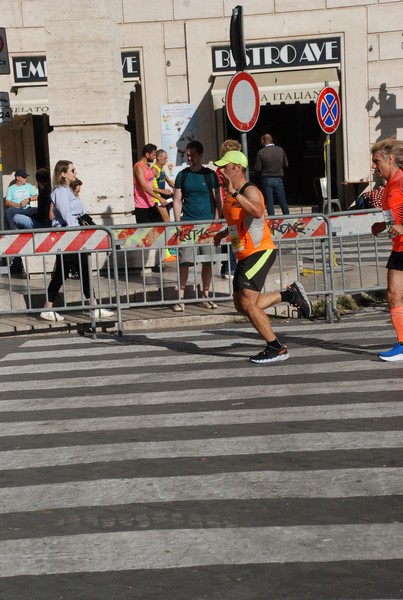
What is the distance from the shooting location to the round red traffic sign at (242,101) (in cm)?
1424

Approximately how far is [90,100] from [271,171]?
17.2 ft

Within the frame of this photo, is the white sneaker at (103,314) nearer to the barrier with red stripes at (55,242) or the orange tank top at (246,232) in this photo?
the barrier with red stripes at (55,242)

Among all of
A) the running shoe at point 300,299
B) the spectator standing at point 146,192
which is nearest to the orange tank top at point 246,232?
the running shoe at point 300,299

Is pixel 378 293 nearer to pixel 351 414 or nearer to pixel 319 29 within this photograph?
pixel 351 414

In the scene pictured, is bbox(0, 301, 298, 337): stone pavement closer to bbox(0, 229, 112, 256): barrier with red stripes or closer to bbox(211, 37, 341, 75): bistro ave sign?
bbox(0, 229, 112, 256): barrier with red stripes

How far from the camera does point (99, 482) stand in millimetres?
6332

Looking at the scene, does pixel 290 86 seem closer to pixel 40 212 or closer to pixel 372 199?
pixel 372 199

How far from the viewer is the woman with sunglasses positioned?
40.3ft

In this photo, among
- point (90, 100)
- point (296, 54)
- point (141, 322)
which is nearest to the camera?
point (141, 322)

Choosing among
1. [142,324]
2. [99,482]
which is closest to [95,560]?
[99,482]

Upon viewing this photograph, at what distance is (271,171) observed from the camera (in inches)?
787

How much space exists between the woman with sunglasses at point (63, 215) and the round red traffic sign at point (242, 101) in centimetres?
235

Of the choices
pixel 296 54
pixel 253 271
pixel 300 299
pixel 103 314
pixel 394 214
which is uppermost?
pixel 296 54

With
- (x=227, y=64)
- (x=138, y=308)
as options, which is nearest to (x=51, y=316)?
(x=138, y=308)
